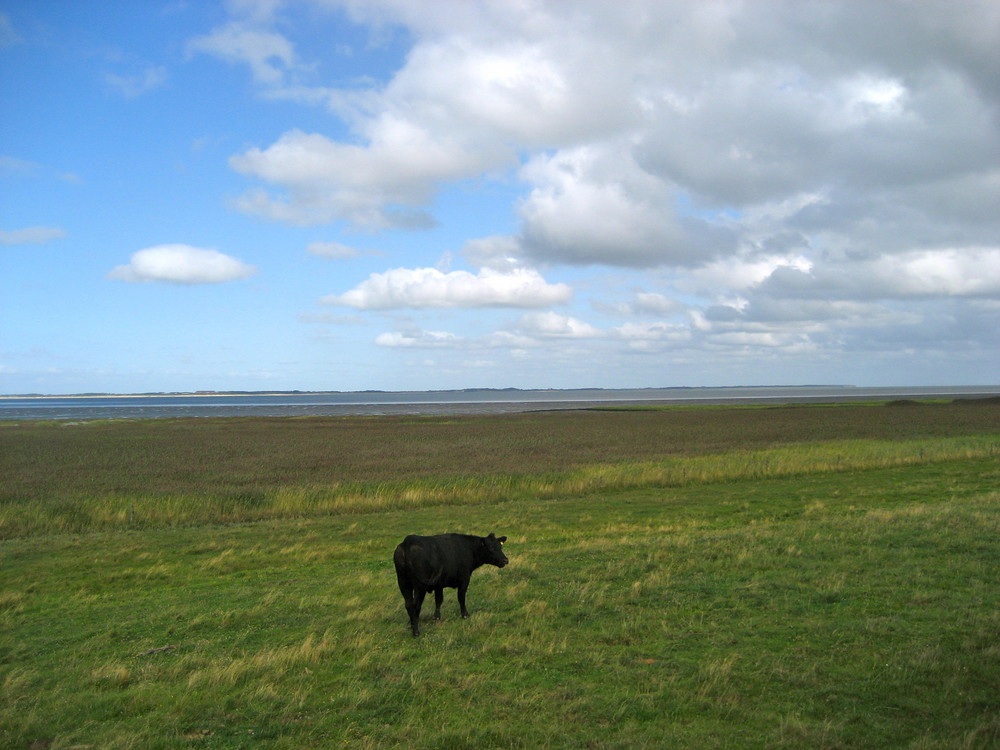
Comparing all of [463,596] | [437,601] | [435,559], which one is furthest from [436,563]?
[463,596]

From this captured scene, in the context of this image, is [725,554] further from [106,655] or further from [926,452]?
[926,452]

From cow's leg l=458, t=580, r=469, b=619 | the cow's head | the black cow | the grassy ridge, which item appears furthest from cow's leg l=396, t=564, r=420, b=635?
the grassy ridge

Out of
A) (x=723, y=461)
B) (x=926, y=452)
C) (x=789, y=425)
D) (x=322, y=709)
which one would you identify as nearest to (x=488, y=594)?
(x=322, y=709)

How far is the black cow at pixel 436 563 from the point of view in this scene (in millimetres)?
10859

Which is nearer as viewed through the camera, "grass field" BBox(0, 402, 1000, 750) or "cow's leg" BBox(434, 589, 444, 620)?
"grass field" BBox(0, 402, 1000, 750)

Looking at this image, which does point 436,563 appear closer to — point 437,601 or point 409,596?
point 409,596

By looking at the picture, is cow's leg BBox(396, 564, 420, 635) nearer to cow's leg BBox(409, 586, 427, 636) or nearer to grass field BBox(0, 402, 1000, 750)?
cow's leg BBox(409, 586, 427, 636)

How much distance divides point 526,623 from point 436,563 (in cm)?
177

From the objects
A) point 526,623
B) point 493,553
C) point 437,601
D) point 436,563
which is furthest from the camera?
point 493,553

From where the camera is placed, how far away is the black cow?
10.9m

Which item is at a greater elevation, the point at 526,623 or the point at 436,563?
the point at 436,563

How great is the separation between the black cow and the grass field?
57 cm

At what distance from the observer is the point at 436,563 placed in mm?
11180

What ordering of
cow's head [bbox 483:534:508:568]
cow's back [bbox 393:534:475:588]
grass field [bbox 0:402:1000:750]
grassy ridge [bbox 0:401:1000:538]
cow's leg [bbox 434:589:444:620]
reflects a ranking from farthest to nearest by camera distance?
grassy ridge [bbox 0:401:1000:538]
cow's head [bbox 483:534:508:568]
cow's leg [bbox 434:589:444:620]
cow's back [bbox 393:534:475:588]
grass field [bbox 0:402:1000:750]
